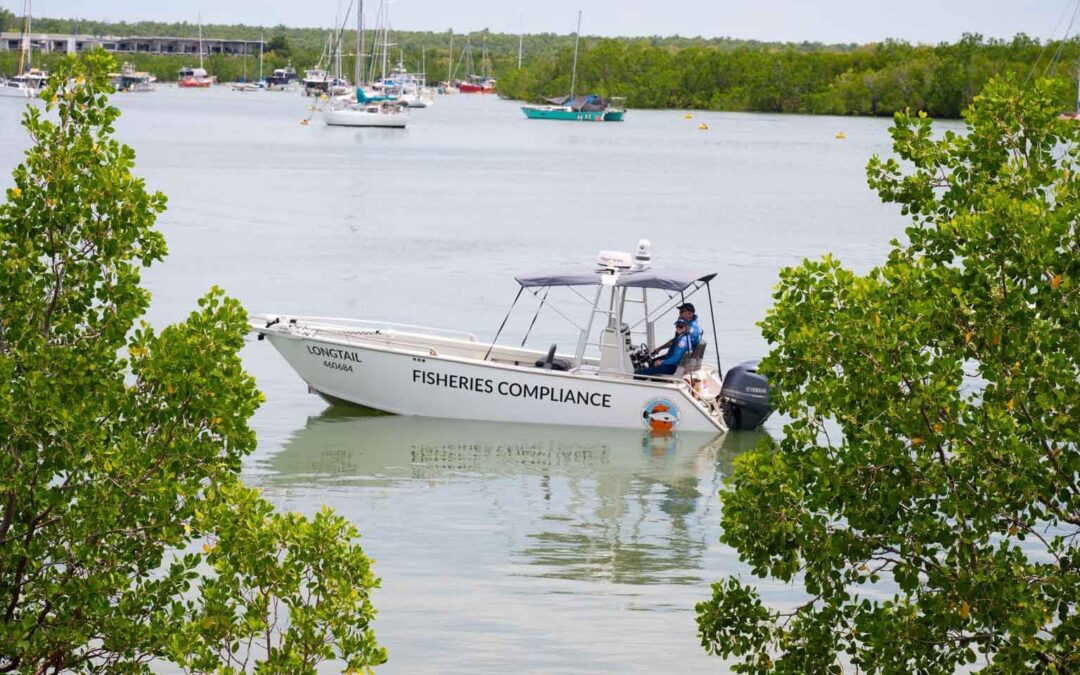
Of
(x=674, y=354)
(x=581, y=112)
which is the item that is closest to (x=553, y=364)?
(x=674, y=354)

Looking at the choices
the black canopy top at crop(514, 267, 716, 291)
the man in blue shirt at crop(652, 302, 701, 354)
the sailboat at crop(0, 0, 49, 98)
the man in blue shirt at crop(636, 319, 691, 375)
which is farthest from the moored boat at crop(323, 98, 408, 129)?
the man in blue shirt at crop(652, 302, 701, 354)

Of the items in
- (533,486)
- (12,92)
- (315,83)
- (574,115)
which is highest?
(533,486)

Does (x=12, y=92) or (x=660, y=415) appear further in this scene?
(x=12, y=92)

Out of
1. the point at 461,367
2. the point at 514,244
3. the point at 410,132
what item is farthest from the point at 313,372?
the point at 410,132

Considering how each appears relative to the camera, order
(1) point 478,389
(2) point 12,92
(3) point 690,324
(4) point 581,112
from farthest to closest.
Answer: (2) point 12,92
(4) point 581,112
(1) point 478,389
(3) point 690,324

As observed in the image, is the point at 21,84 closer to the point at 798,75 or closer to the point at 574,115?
the point at 574,115

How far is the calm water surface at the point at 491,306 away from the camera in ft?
52.2

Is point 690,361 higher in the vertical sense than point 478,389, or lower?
higher

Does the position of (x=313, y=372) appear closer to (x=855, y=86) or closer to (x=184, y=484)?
(x=184, y=484)

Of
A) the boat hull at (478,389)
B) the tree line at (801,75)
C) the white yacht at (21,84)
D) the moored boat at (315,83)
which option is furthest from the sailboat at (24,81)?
the boat hull at (478,389)

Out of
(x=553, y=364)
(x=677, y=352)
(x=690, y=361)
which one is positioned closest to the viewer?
(x=677, y=352)

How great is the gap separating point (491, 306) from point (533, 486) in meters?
15.6

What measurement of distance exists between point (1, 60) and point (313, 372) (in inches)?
7072

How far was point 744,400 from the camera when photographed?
2217 centimetres
